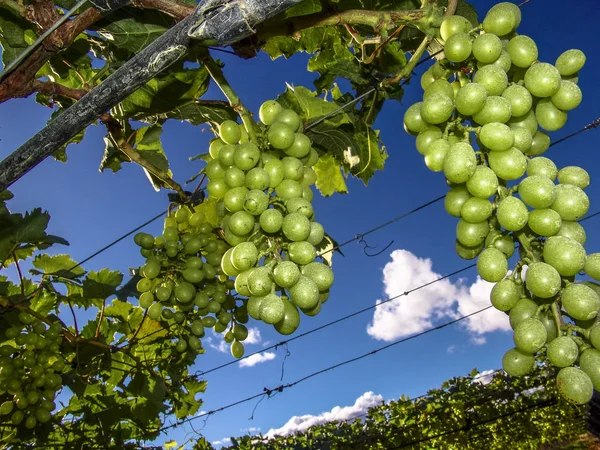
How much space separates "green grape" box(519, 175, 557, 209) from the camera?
85cm

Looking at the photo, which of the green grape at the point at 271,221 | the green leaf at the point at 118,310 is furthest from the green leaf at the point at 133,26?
the green leaf at the point at 118,310

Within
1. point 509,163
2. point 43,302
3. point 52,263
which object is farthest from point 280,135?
point 43,302

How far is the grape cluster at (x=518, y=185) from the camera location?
0.79 metres

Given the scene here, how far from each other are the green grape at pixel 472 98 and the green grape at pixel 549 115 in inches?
7.4

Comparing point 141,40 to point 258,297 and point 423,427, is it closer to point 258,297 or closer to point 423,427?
point 258,297

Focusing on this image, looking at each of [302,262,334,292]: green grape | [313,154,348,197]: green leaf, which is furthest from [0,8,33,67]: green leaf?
[302,262,334,292]: green grape

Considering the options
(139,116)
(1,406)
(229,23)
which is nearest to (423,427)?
(1,406)

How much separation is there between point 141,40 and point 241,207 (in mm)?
642

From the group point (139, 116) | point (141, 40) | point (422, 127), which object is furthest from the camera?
point (139, 116)

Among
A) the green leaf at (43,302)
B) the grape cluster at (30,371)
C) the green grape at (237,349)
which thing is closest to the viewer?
the green grape at (237,349)

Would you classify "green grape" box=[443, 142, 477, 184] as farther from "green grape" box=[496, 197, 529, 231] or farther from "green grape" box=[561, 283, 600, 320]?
"green grape" box=[561, 283, 600, 320]

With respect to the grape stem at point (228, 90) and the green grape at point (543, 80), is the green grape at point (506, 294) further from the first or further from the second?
the grape stem at point (228, 90)

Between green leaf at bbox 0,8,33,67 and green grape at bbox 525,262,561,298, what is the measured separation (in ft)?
5.11

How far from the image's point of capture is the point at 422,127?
1.04 meters
